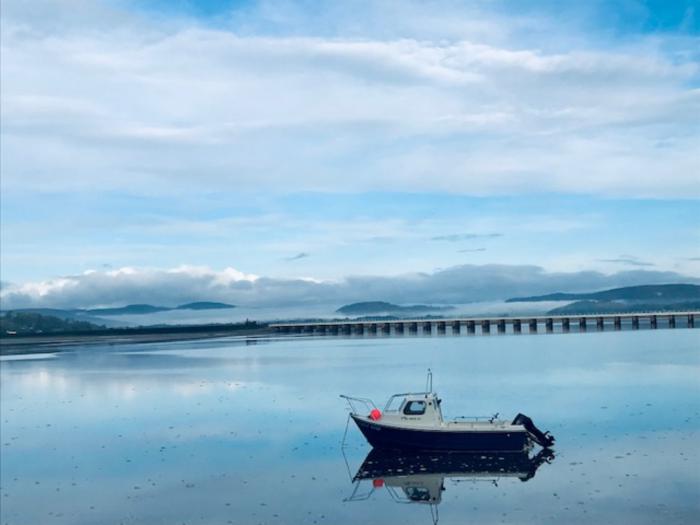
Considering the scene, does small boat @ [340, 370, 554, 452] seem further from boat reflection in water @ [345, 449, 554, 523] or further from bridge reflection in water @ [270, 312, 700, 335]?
bridge reflection in water @ [270, 312, 700, 335]

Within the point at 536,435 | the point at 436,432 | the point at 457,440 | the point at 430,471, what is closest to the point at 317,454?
the point at 436,432

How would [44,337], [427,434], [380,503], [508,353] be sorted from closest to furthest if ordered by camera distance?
1. [380,503]
2. [427,434]
3. [508,353]
4. [44,337]

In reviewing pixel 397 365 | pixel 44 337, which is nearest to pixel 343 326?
pixel 44 337

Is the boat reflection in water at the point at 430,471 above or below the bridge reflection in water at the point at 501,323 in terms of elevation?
below

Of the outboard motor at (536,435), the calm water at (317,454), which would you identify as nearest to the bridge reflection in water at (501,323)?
the calm water at (317,454)

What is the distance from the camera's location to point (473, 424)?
3195cm

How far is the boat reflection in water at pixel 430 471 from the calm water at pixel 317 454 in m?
0.11

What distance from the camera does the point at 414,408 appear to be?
33.1 metres

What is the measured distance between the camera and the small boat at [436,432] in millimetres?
31453

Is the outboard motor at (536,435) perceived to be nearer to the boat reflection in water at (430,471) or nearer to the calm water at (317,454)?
the boat reflection in water at (430,471)

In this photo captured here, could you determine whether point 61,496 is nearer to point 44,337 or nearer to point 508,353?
point 508,353

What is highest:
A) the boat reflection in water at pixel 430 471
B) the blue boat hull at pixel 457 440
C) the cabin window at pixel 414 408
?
the cabin window at pixel 414 408

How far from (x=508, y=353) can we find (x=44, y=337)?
417ft

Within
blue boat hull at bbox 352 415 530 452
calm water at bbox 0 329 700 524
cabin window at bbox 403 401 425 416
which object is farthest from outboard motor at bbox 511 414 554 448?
cabin window at bbox 403 401 425 416
